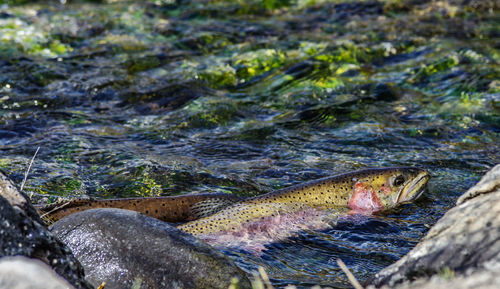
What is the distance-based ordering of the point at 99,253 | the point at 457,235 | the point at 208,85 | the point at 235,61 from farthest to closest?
the point at 235,61 < the point at 208,85 < the point at 99,253 < the point at 457,235

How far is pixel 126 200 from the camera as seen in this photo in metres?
5.19

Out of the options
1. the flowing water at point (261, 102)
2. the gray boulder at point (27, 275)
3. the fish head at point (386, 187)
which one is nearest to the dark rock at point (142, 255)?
the flowing water at point (261, 102)

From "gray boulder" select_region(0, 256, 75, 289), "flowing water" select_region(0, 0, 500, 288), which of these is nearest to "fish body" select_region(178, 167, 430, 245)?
"flowing water" select_region(0, 0, 500, 288)

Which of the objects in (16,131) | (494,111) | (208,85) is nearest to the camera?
(16,131)

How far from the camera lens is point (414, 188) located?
5.64 m

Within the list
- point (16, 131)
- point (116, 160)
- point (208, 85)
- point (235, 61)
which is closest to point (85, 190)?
point (116, 160)

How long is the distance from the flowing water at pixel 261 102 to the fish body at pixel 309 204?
0.17 metres

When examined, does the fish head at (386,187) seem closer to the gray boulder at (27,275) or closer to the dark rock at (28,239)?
the dark rock at (28,239)

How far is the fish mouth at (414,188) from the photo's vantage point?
5629 mm

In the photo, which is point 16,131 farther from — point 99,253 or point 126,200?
point 99,253

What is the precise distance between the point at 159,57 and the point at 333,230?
5.70 meters

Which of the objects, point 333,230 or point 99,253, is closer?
point 99,253

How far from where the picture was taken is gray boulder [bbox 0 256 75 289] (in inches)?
97.3

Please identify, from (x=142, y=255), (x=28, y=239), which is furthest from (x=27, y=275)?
(x=142, y=255)
